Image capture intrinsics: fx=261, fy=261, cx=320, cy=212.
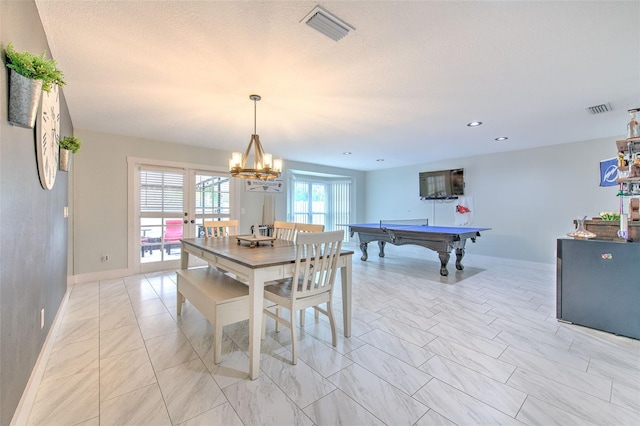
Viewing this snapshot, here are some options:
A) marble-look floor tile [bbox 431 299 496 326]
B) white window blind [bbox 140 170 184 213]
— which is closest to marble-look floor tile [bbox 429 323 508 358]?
marble-look floor tile [bbox 431 299 496 326]

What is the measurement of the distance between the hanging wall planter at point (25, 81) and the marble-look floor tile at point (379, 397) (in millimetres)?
2200

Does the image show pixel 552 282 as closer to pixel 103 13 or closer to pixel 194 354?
pixel 194 354

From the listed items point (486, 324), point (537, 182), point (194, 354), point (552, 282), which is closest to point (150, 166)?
point (194, 354)

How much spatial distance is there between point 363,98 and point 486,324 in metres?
2.64

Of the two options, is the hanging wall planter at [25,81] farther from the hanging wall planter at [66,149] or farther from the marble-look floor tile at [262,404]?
the marble-look floor tile at [262,404]

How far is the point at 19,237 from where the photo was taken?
52.3 inches

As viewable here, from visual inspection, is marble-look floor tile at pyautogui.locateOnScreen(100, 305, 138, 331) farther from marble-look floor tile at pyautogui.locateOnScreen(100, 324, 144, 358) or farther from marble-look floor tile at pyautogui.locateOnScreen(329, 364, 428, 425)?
marble-look floor tile at pyautogui.locateOnScreen(329, 364, 428, 425)

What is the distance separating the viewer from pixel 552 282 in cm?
403

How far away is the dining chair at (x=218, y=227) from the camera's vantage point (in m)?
3.42

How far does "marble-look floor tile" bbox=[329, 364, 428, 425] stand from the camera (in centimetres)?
145

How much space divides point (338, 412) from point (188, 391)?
946 mm

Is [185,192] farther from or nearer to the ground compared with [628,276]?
farther from the ground

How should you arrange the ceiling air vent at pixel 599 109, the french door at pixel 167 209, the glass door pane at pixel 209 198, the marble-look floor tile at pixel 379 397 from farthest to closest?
1. the glass door pane at pixel 209 198
2. the french door at pixel 167 209
3. the ceiling air vent at pixel 599 109
4. the marble-look floor tile at pixel 379 397

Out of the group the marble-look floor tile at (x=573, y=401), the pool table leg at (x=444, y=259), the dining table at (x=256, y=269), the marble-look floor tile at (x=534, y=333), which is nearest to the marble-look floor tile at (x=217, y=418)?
the dining table at (x=256, y=269)
